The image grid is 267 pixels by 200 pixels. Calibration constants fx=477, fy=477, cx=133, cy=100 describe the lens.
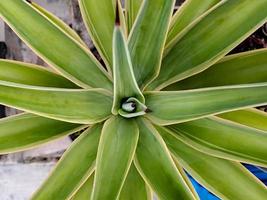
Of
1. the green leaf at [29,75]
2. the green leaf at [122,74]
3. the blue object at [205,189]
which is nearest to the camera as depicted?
the green leaf at [122,74]

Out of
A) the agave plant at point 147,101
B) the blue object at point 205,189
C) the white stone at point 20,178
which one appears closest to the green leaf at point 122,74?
the agave plant at point 147,101

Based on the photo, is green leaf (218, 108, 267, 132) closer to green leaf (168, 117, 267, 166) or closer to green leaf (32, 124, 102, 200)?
green leaf (168, 117, 267, 166)

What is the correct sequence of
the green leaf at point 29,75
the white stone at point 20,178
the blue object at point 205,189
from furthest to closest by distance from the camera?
the white stone at point 20,178 < the blue object at point 205,189 < the green leaf at point 29,75

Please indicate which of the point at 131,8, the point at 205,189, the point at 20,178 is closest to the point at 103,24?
the point at 131,8

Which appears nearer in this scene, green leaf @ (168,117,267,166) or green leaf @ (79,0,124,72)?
green leaf @ (168,117,267,166)

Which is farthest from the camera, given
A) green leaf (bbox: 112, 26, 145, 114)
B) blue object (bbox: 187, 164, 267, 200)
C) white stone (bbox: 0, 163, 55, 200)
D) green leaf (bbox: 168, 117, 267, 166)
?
white stone (bbox: 0, 163, 55, 200)

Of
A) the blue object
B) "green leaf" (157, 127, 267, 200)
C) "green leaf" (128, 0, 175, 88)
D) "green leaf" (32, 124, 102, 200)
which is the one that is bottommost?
the blue object

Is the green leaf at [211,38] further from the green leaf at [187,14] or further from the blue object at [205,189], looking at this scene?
the blue object at [205,189]

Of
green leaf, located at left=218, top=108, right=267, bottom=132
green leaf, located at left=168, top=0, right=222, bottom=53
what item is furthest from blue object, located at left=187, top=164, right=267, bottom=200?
green leaf, located at left=168, top=0, right=222, bottom=53
